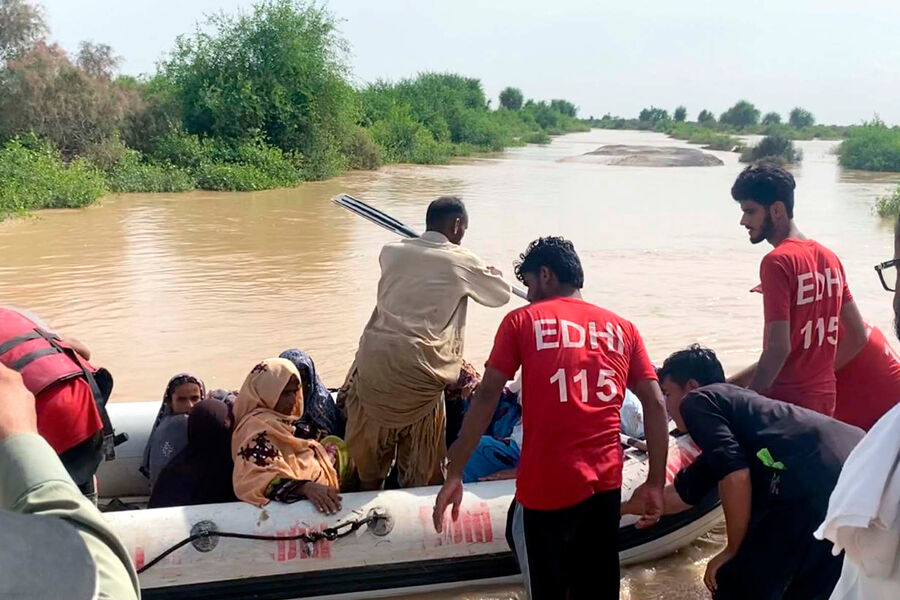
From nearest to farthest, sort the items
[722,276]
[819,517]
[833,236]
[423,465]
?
[819,517] < [423,465] < [722,276] < [833,236]

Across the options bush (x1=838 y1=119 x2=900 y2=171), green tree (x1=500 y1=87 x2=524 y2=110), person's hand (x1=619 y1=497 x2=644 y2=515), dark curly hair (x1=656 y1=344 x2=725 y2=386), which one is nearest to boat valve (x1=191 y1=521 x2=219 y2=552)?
person's hand (x1=619 y1=497 x2=644 y2=515)

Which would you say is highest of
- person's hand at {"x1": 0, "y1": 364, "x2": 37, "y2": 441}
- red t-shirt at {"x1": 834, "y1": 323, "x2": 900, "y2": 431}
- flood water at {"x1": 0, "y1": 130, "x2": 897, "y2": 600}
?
person's hand at {"x1": 0, "y1": 364, "x2": 37, "y2": 441}

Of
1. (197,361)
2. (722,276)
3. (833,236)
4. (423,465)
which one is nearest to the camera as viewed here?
(423,465)

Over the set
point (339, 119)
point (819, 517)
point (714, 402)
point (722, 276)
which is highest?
point (339, 119)

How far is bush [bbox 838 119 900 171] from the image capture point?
30.0m

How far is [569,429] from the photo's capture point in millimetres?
2256

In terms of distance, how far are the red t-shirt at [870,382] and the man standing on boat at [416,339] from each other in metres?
1.26

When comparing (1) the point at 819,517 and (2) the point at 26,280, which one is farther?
(2) the point at 26,280

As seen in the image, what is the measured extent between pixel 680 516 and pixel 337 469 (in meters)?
1.37

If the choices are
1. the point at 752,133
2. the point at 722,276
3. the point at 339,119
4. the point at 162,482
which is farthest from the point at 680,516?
the point at 752,133

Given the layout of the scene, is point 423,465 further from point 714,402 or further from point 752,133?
point 752,133

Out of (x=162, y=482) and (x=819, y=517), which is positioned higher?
(x=819, y=517)

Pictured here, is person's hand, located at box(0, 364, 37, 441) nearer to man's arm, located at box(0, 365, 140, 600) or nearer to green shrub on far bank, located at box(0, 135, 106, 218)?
man's arm, located at box(0, 365, 140, 600)

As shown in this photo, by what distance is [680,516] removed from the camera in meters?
3.46
